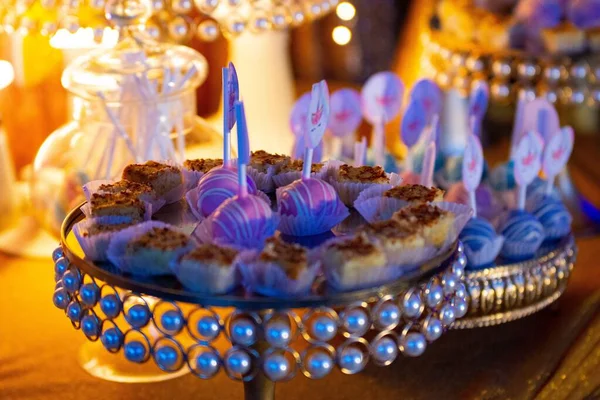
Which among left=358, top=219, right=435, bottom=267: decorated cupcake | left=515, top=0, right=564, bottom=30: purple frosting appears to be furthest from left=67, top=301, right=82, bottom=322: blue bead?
left=515, top=0, right=564, bottom=30: purple frosting

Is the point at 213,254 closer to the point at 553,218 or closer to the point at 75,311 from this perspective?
the point at 75,311

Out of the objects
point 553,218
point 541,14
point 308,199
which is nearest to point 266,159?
point 308,199

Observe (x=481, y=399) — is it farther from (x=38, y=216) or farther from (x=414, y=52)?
(x=414, y=52)

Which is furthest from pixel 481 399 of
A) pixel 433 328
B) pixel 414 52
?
pixel 414 52

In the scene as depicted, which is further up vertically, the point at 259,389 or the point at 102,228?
the point at 102,228

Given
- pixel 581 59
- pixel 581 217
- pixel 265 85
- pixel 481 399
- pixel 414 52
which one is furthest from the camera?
pixel 414 52
